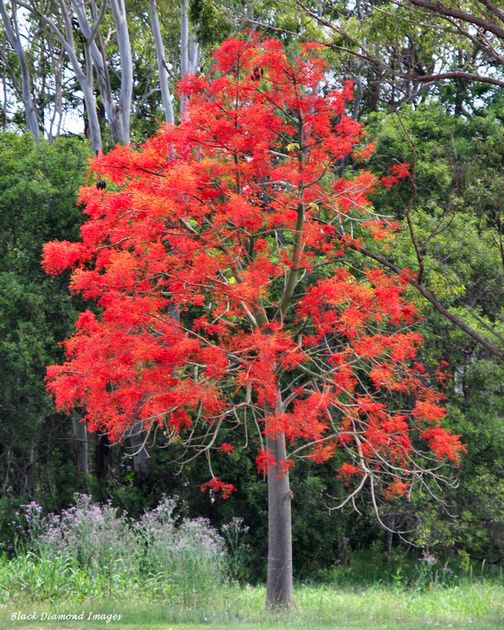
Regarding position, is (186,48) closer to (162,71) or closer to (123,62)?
(162,71)

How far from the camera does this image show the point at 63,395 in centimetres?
1052

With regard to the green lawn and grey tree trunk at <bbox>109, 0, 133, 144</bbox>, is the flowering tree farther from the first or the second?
grey tree trunk at <bbox>109, 0, 133, 144</bbox>

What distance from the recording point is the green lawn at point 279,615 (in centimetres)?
902

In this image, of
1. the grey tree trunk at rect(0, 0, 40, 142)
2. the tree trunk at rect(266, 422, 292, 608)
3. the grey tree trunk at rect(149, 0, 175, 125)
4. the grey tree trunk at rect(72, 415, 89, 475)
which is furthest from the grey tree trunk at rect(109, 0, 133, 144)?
the tree trunk at rect(266, 422, 292, 608)

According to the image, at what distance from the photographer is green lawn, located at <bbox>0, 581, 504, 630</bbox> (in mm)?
9017

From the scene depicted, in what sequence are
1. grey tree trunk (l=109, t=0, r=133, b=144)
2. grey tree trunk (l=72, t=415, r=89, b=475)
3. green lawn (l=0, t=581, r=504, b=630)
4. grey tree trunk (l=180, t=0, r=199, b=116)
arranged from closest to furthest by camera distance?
1. green lawn (l=0, t=581, r=504, b=630)
2. grey tree trunk (l=72, t=415, r=89, b=475)
3. grey tree trunk (l=180, t=0, r=199, b=116)
4. grey tree trunk (l=109, t=0, r=133, b=144)

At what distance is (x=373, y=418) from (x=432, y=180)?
8642mm

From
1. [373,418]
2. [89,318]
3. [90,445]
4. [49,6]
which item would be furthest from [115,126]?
[373,418]

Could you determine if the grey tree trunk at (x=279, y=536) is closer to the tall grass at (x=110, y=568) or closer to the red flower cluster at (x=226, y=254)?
the red flower cluster at (x=226, y=254)

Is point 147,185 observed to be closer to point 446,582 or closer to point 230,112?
point 230,112

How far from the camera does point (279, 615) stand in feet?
32.4

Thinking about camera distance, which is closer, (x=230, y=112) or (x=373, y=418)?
(x=230, y=112)

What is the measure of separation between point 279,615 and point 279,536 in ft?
3.16

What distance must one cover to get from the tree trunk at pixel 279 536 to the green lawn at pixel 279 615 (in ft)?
0.82
